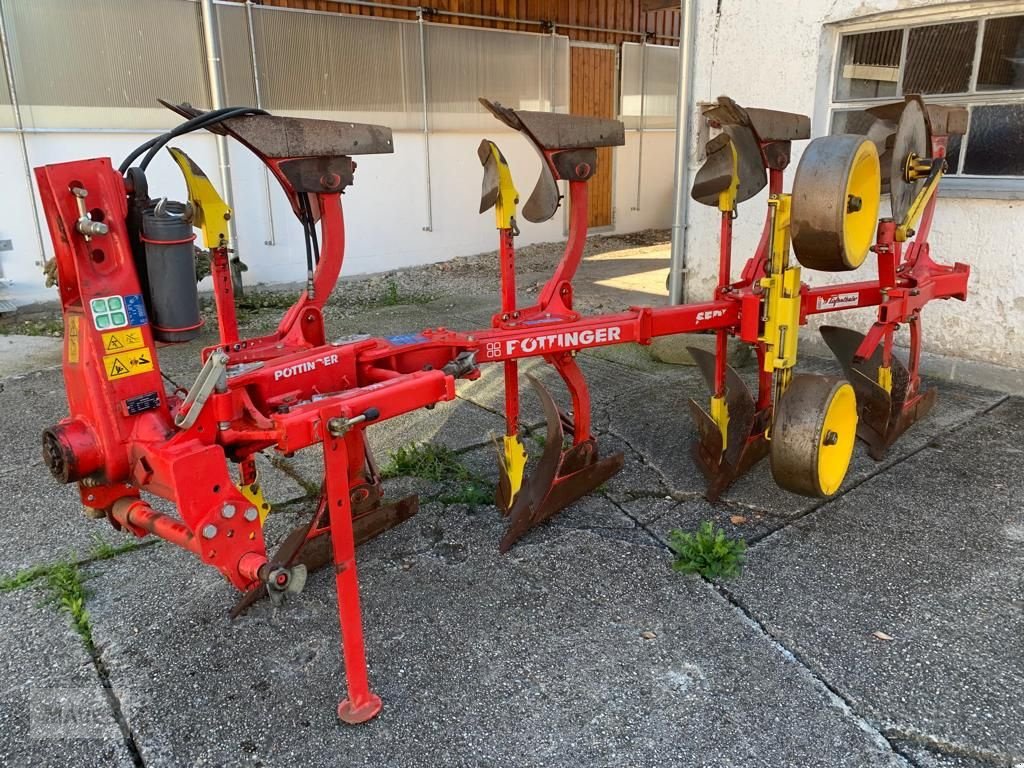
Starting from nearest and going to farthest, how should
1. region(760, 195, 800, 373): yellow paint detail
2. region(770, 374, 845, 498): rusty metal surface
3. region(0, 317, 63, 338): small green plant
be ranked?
region(770, 374, 845, 498): rusty metal surface, region(760, 195, 800, 373): yellow paint detail, region(0, 317, 63, 338): small green plant

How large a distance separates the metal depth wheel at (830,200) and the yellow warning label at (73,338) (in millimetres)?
2273

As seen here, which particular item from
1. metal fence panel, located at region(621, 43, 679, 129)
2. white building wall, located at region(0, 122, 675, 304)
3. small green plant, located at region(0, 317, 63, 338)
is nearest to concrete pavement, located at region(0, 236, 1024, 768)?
small green plant, located at region(0, 317, 63, 338)

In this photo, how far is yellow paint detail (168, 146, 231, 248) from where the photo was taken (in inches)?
104

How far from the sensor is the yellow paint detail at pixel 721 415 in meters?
3.89

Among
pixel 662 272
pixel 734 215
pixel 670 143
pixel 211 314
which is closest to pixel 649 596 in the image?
pixel 734 215

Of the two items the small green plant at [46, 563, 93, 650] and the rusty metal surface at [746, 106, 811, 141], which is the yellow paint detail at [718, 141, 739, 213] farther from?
the small green plant at [46, 563, 93, 650]

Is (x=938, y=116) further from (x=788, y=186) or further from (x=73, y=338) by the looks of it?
(x=73, y=338)

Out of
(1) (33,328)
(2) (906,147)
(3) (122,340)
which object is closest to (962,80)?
(2) (906,147)

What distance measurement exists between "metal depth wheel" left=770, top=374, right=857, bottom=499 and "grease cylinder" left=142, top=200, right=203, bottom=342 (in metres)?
2.07

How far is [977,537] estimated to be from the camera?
11.1 feet

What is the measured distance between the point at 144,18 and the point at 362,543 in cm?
660

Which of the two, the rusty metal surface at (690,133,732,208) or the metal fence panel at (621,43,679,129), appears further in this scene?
the metal fence panel at (621,43,679,129)

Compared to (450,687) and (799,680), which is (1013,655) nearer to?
(799,680)

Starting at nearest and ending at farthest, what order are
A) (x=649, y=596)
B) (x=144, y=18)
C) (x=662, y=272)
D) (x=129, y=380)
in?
(x=129, y=380) → (x=649, y=596) → (x=144, y=18) → (x=662, y=272)
